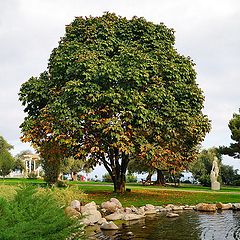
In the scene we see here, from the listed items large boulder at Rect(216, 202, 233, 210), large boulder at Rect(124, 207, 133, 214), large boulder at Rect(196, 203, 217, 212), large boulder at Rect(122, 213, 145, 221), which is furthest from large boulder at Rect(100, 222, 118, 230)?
large boulder at Rect(216, 202, 233, 210)

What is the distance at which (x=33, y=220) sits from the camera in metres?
5.91

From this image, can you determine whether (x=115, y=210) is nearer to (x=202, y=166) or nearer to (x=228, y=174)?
(x=202, y=166)

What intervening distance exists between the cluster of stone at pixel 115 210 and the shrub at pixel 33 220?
6153 millimetres

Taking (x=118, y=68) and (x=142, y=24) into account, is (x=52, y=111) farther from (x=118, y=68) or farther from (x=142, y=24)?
(x=142, y=24)

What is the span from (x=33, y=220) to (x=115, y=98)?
16.0 m

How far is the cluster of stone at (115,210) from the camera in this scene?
1491 centimetres

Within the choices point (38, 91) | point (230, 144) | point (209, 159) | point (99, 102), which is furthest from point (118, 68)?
point (209, 159)

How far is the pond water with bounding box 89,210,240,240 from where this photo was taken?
12.7m

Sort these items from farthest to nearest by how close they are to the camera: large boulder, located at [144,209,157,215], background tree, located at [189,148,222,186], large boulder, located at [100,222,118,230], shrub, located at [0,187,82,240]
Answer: background tree, located at [189,148,222,186], large boulder, located at [144,209,157,215], large boulder, located at [100,222,118,230], shrub, located at [0,187,82,240]

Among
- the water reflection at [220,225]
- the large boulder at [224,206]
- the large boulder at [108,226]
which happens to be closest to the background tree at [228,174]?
the large boulder at [224,206]

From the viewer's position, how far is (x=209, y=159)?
5791 cm

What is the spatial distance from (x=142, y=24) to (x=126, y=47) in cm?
310

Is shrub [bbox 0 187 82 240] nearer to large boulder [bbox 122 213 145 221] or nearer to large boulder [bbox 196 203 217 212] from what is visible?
large boulder [bbox 122 213 145 221]

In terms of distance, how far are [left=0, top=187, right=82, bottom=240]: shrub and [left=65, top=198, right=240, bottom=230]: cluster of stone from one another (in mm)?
6153
